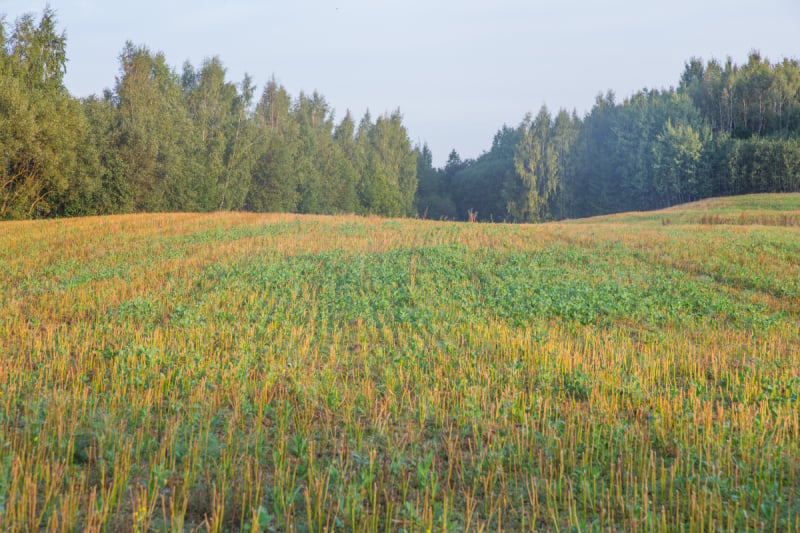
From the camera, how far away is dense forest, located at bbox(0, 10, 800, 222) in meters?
34.8

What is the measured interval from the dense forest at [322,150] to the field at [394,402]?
1954 centimetres

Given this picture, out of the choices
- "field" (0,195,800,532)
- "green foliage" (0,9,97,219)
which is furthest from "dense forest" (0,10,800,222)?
"field" (0,195,800,532)

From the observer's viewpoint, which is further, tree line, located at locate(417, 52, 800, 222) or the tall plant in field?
the tall plant in field

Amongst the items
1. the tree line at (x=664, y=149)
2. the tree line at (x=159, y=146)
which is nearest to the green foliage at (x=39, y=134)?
the tree line at (x=159, y=146)

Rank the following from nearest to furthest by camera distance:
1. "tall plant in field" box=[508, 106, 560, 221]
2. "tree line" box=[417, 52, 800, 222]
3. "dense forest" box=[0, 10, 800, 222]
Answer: "dense forest" box=[0, 10, 800, 222]
"tree line" box=[417, 52, 800, 222]
"tall plant in field" box=[508, 106, 560, 221]

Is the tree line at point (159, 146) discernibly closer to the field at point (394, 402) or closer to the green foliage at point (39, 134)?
the green foliage at point (39, 134)

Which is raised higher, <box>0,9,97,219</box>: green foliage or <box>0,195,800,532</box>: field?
<box>0,9,97,219</box>: green foliage

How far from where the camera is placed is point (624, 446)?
4.67m

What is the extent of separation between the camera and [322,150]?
2776 inches

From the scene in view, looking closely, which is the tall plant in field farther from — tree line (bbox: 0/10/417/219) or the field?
the field

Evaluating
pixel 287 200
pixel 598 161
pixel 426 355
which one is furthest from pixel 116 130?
pixel 598 161

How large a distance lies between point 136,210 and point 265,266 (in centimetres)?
3452

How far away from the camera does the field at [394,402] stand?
3660 millimetres

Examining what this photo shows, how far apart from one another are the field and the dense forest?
19543 millimetres
